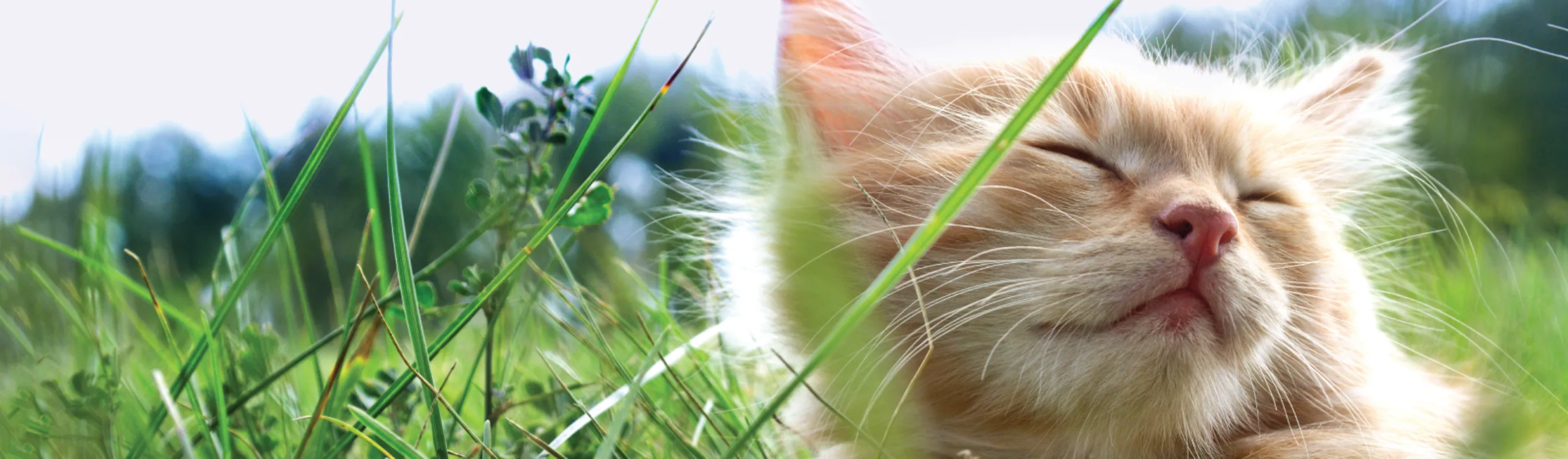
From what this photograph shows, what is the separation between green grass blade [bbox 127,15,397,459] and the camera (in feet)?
2.23

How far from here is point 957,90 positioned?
960 mm

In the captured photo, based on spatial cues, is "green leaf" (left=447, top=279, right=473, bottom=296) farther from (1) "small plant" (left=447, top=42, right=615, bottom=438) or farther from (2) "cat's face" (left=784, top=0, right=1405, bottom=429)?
(2) "cat's face" (left=784, top=0, right=1405, bottom=429)

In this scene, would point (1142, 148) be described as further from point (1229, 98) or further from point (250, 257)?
point (250, 257)

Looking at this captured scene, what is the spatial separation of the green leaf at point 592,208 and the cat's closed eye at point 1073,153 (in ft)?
1.41

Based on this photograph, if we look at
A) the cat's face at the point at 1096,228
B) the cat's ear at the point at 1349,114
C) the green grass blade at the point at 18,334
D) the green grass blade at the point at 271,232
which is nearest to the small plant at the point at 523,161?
the green grass blade at the point at 271,232

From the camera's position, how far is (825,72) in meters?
0.99

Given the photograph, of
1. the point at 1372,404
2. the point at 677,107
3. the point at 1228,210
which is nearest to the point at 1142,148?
the point at 1228,210

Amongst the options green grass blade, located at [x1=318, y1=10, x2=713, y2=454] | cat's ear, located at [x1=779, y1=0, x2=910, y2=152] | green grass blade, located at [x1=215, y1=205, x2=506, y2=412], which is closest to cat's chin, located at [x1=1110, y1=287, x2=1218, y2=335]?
cat's ear, located at [x1=779, y1=0, x2=910, y2=152]

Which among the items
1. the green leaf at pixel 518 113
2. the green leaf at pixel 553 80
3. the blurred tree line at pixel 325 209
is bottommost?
the blurred tree line at pixel 325 209

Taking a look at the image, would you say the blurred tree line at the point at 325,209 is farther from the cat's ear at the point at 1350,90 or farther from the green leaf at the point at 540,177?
the cat's ear at the point at 1350,90

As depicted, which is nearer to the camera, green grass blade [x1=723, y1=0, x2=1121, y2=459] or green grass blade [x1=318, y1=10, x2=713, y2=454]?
green grass blade [x1=723, y1=0, x2=1121, y2=459]

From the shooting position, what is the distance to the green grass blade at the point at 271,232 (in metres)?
0.68

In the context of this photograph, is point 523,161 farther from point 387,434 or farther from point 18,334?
point 18,334

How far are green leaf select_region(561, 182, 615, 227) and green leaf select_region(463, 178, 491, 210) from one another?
83 millimetres
